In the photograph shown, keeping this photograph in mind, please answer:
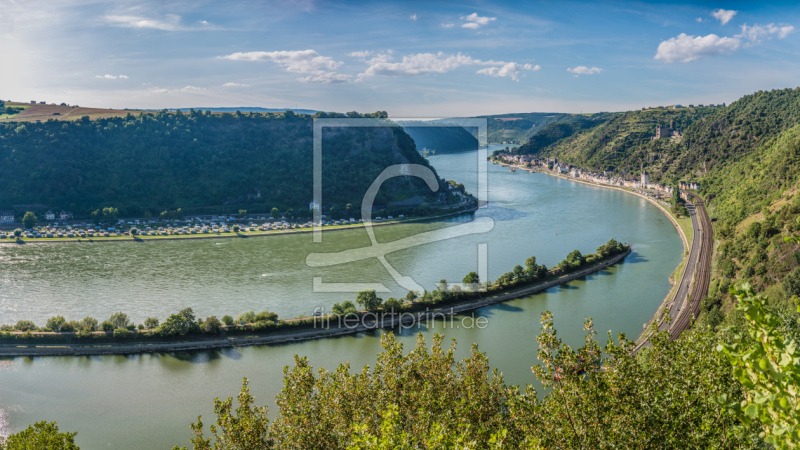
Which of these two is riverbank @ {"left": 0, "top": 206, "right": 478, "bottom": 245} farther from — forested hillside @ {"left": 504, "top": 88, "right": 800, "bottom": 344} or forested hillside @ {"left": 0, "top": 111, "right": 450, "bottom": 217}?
forested hillside @ {"left": 504, "top": 88, "right": 800, "bottom": 344}

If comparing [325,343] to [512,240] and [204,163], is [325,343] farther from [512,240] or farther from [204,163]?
[204,163]

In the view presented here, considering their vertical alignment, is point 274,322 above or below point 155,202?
below

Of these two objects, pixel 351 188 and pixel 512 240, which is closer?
pixel 512 240

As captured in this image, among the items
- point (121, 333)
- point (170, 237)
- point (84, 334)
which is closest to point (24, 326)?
point (84, 334)

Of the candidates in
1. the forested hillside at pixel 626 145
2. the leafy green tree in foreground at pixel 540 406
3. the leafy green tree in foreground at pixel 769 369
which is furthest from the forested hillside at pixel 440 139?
the leafy green tree in foreground at pixel 769 369

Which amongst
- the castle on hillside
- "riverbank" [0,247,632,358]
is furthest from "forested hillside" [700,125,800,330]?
the castle on hillside

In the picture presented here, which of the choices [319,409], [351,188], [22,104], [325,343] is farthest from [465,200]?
[22,104]

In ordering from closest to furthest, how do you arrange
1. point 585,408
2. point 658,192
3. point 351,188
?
1. point 585,408
2. point 351,188
3. point 658,192
